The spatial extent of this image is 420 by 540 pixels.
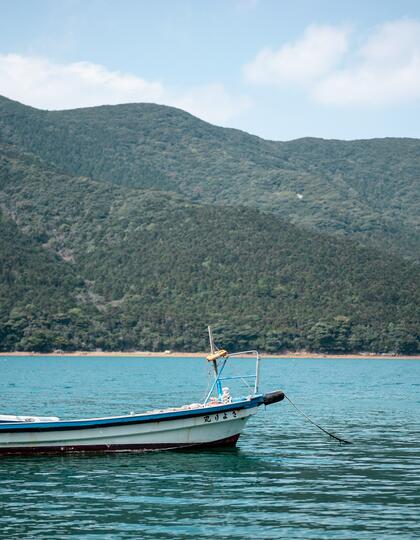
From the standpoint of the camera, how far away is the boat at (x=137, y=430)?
133ft

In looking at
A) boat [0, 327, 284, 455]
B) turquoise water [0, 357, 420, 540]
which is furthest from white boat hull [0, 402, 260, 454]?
turquoise water [0, 357, 420, 540]

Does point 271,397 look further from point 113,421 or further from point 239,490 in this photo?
point 239,490

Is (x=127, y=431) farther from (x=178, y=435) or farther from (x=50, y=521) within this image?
(x=50, y=521)

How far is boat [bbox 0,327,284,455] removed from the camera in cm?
4056

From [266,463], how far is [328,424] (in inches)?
713

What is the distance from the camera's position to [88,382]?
365 ft

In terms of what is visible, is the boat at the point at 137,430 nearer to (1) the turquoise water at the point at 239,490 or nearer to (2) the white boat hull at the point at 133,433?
(2) the white boat hull at the point at 133,433

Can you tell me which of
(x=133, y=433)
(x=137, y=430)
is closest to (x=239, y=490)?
(x=137, y=430)

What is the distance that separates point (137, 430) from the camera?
41.6 m

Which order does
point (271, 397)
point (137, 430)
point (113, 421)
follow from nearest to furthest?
1. point (113, 421)
2. point (137, 430)
3. point (271, 397)

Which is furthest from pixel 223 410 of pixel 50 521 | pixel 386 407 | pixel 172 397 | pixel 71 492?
pixel 172 397

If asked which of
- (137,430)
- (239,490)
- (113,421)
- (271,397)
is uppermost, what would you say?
(271,397)

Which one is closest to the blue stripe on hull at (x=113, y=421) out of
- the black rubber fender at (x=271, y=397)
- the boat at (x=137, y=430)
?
the boat at (x=137, y=430)

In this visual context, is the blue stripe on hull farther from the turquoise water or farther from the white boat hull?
the turquoise water
